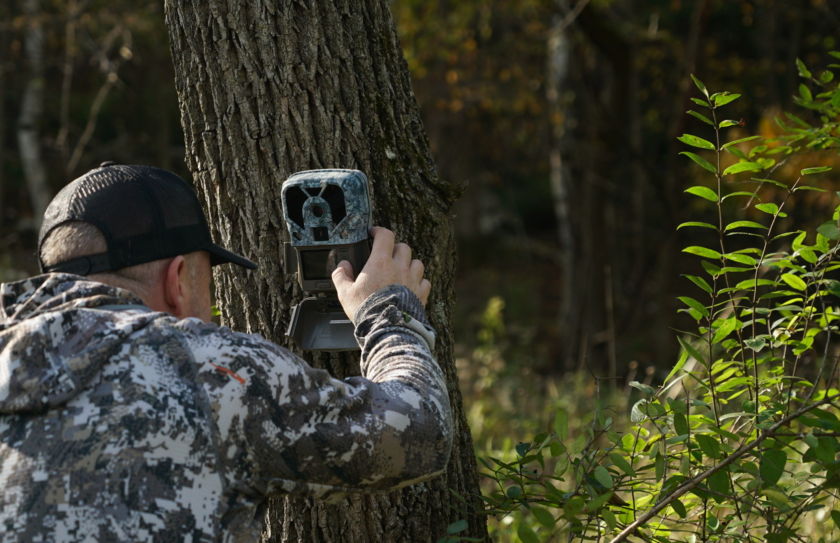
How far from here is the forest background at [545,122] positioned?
8.84 m

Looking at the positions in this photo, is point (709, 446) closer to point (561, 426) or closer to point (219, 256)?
point (561, 426)

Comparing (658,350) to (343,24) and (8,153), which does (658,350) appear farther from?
(8,153)

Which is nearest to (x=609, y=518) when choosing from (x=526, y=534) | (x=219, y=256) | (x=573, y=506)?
(x=573, y=506)

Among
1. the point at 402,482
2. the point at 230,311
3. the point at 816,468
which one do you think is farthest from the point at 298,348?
the point at 816,468

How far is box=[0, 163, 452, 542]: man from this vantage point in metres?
1.63

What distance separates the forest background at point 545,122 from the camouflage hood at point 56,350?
4.78 metres

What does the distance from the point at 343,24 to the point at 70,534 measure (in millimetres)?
1575

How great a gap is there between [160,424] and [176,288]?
1.16ft

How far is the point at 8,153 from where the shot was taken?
510 inches

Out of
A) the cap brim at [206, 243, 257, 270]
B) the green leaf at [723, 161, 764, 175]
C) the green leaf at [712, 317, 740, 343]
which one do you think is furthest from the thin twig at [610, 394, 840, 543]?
the cap brim at [206, 243, 257, 270]

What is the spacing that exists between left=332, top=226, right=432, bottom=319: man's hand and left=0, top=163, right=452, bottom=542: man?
0.19m

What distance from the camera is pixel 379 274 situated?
2.15 metres

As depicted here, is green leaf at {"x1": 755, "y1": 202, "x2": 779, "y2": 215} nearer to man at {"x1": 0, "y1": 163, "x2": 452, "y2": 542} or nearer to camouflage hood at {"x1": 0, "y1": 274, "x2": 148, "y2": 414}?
man at {"x1": 0, "y1": 163, "x2": 452, "y2": 542}

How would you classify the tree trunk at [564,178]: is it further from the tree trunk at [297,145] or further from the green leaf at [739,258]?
the green leaf at [739,258]
